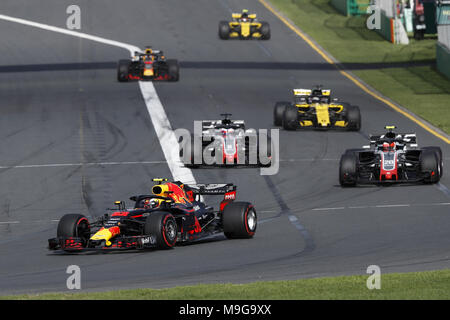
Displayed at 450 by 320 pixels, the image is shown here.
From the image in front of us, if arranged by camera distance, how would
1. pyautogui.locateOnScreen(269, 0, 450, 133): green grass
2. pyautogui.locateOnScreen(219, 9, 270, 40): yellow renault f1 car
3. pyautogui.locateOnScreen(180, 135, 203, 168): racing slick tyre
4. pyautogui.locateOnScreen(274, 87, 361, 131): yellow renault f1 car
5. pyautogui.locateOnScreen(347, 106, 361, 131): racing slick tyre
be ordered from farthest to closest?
pyautogui.locateOnScreen(219, 9, 270, 40): yellow renault f1 car
pyautogui.locateOnScreen(269, 0, 450, 133): green grass
pyautogui.locateOnScreen(274, 87, 361, 131): yellow renault f1 car
pyautogui.locateOnScreen(347, 106, 361, 131): racing slick tyre
pyautogui.locateOnScreen(180, 135, 203, 168): racing slick tyre

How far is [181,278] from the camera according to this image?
18.1 meters

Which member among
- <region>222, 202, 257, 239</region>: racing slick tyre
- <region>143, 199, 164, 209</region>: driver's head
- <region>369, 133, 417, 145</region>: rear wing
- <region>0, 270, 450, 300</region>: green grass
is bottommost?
<region>0, 270, 450, 300</region>: green grass

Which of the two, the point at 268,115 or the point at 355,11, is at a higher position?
the point at 355,11

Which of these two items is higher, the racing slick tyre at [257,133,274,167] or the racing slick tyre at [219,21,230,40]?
the racing slick tyre at [219,21,230,40]

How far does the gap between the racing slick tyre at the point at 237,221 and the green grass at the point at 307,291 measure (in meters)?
5.29

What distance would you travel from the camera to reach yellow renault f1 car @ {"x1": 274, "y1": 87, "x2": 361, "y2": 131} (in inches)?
1549

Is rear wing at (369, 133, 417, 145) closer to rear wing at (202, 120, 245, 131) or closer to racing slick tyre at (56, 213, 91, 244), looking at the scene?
rear wing at (202, 120, 245, 131)

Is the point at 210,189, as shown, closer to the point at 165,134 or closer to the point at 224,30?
the point at 165,134

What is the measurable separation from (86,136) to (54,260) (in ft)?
60.9

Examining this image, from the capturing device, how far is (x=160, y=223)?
20.6m

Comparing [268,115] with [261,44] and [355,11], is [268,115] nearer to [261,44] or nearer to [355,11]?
[261,44]

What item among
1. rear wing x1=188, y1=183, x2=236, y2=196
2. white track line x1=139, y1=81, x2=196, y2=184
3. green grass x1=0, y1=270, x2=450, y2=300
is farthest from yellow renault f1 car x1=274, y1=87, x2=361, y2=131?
green grass x1=0, y1=270, x2=450, y2=300

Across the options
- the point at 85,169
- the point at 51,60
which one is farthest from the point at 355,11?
the point at 85,169

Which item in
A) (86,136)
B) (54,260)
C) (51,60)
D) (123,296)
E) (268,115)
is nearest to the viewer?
(123,296)
